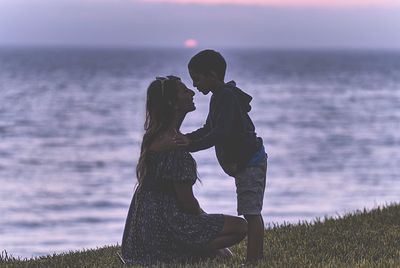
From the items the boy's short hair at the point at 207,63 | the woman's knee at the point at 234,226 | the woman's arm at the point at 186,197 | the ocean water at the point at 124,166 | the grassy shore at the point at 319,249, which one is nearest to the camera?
the woman's arm at the point at 186,197

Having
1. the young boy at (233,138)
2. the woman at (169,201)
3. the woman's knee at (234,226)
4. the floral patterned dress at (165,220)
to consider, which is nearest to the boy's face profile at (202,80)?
the young boy at (233,138)

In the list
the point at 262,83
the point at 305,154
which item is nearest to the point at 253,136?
the point at 305,154

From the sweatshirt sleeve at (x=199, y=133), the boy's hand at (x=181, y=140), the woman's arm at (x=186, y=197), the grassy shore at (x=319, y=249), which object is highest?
the sweatshirt sleeve at (x=199, y=133)

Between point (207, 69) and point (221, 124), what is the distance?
0.56 metres

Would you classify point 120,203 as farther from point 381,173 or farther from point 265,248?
point 265,248

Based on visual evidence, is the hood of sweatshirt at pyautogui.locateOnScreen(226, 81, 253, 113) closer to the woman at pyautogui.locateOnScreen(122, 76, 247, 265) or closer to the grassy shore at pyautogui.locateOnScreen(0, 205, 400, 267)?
the woman at pyautogui.locateOnScreen(122, 76, 247, 265)

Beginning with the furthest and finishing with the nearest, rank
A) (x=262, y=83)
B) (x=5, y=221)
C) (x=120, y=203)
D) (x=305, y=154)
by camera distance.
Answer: (x=262, y=83) < (x=305, y=154) < (x=120, y=203) < (x=5, y=221)

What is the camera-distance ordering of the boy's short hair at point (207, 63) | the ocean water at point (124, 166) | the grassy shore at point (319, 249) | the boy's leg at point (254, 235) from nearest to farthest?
the boy's short hair at point (207, 63) → the boy's leg at point (254, 235) → the grassy shore at point (319, 249) → the ocean water at point (124, 166)

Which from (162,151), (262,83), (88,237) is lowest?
(88,237)

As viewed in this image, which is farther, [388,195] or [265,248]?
[388,195]

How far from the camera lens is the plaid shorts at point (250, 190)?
8.74 metres

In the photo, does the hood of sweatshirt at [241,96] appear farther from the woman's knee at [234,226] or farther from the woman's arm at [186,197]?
the woman's knee at [234,226]

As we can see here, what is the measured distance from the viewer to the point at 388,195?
28.9m

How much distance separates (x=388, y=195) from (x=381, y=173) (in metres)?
6.54
